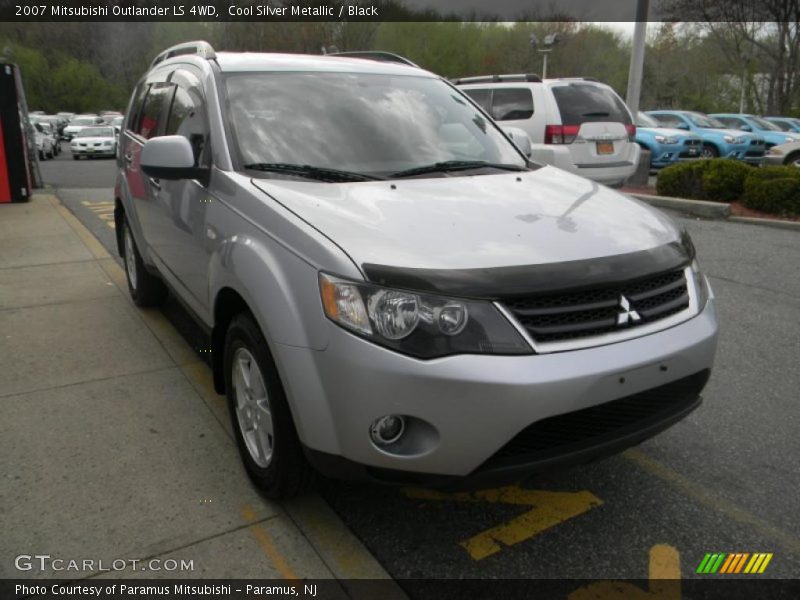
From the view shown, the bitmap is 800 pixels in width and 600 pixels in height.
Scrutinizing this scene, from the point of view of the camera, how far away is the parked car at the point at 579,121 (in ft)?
32.4

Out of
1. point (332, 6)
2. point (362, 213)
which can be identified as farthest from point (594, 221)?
point (332, 6)

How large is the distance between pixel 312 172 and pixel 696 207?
8713 millimetres

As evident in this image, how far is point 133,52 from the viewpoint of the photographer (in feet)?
229

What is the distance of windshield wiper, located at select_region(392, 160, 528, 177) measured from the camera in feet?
10.6

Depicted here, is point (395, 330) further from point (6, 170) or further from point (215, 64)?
point (6, 170)

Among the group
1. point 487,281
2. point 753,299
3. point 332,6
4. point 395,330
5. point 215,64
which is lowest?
point 753,299

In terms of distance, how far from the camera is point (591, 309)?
2340 mm

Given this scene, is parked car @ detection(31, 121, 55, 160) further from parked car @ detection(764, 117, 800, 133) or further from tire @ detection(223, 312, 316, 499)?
parked car @ detection(764, 117, 800, 133)

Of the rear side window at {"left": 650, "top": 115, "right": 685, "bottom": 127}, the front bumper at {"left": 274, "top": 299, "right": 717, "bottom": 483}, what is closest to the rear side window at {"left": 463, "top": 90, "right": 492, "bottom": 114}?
the front bumper at {"left": 274, "top": 299, "right": 717, "bottom": 483}

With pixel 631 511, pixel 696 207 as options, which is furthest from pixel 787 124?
pixel 631 511

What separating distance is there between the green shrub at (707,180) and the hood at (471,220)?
28.2 feet

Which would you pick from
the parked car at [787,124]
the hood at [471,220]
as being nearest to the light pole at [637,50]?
the hood at [471,220]

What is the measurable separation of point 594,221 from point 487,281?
76cm

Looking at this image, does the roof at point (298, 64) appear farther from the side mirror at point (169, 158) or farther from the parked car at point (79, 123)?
the parked car at point (79, 123)
